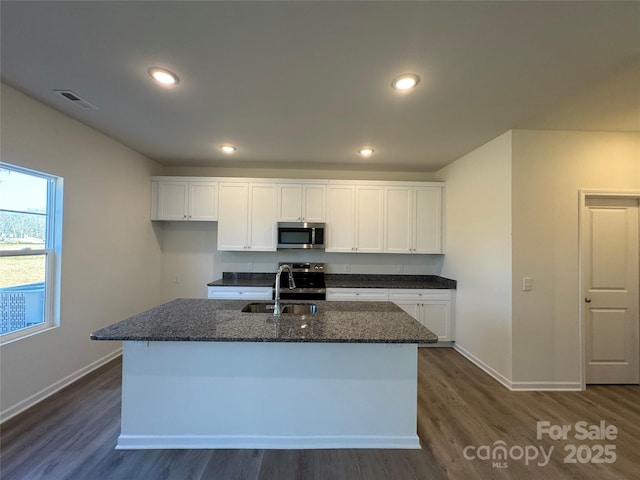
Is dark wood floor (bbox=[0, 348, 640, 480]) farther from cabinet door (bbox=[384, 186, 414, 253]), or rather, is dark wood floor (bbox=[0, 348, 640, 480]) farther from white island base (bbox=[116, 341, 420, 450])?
cabinet door (bbox=[384, 186, 414, 253])

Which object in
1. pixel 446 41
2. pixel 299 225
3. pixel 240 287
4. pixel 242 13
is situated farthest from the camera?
pixel 299 225

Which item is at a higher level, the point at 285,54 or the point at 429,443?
the point at 285,54

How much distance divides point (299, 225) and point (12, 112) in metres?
2.92

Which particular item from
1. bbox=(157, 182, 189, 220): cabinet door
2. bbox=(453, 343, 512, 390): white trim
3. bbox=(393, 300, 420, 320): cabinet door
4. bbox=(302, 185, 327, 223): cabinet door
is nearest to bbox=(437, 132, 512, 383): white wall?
bbox=(453, 343, 512, 390): white trim

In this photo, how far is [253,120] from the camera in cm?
266

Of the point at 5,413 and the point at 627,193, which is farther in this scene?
the point at 627,193

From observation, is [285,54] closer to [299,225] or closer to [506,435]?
[299,225]

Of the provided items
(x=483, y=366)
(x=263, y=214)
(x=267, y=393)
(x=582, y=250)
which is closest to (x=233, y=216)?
(x=263, y=214)

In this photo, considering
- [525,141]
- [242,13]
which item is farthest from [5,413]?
[525,141]

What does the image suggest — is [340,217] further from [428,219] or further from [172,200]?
[172,200]

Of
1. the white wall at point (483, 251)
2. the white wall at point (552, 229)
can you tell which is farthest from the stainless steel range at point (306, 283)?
the white wall at point (552, 229)

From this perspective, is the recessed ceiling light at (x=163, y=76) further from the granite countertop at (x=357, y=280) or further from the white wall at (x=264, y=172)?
the granite countertop at (x=357, y=280)

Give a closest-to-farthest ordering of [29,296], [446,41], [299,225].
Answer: [446,41] → [29,296] → [299,225]

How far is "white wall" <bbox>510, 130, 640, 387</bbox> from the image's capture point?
9.02ft
